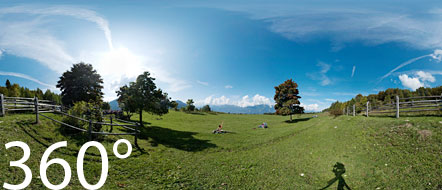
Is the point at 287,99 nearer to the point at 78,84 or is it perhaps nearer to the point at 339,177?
the point at 339,177

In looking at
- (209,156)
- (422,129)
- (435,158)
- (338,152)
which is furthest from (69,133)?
(422,129)

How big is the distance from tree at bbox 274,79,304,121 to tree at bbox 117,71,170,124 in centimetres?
2771

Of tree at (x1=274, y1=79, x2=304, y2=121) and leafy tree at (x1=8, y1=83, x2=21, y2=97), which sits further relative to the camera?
leafy tree at (x1=8, y1=83, x2=21, y2=97)

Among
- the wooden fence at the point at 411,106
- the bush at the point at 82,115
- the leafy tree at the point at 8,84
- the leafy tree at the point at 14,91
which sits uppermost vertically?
the leafy tree at the point at 8,84

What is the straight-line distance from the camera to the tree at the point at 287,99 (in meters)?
41.7

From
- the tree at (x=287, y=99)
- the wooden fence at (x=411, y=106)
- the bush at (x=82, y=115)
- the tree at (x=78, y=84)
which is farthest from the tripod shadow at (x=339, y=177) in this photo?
the tree at (x=78, y=84)

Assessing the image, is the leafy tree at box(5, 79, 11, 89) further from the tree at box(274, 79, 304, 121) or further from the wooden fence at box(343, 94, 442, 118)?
the wooden fence at box(343, 94, 442, 118)

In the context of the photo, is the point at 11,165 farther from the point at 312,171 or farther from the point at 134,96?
the point at 134,96

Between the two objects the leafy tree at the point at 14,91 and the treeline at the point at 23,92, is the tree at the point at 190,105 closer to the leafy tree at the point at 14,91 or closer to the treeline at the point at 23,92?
the treeline at the point at 23,92

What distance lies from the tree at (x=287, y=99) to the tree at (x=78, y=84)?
3976cm

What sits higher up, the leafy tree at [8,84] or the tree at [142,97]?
the leafy tree at [8,84]

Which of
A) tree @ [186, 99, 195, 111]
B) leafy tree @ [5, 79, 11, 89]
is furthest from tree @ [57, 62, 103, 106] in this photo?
leafy tree @ [5, 79, 11, 89]

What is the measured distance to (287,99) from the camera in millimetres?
43812

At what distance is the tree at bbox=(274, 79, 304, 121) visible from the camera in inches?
1640
